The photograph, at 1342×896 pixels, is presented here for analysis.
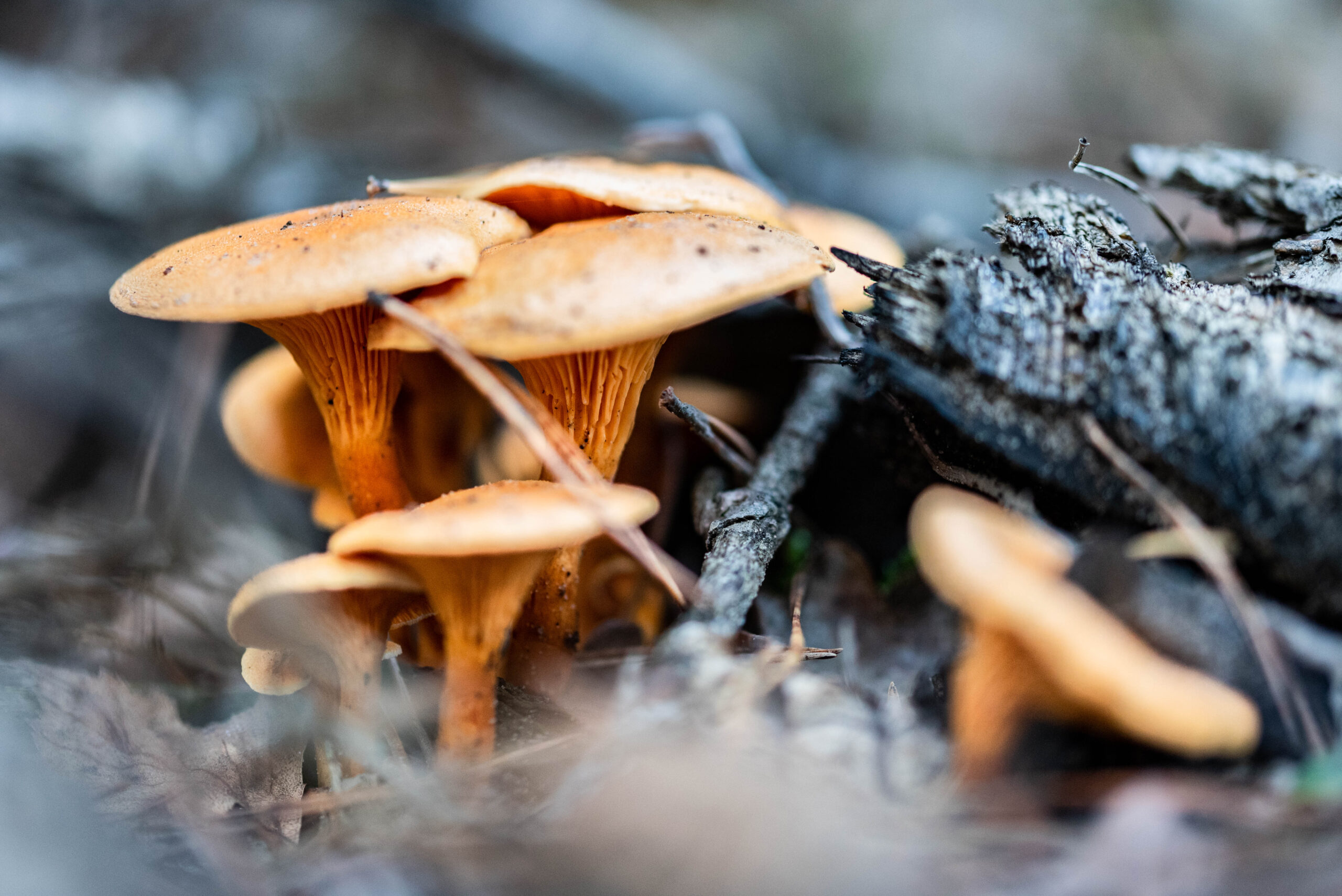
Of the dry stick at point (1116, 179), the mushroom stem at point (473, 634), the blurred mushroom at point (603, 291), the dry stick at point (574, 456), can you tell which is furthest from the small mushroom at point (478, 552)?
A: the dry stick at point (1116, 179)

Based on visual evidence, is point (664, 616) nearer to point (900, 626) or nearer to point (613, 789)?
point (900, 626)

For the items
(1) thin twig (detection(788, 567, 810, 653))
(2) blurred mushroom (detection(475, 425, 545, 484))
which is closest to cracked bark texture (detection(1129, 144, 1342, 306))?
(1) thin twig (detection(788, 567, 810, 653))

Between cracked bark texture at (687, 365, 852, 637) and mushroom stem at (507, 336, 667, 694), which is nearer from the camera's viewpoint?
cracked bark texture at (687, 365, 852, 637)

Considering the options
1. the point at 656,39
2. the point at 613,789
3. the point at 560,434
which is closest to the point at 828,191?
the point at 656,39

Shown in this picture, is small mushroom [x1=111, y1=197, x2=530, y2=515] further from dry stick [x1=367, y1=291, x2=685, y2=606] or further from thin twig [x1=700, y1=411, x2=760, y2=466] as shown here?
thin twig [x1=700, y1=411, x2=760, y2=466]

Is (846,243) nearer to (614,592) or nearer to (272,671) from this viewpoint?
(614,592)
